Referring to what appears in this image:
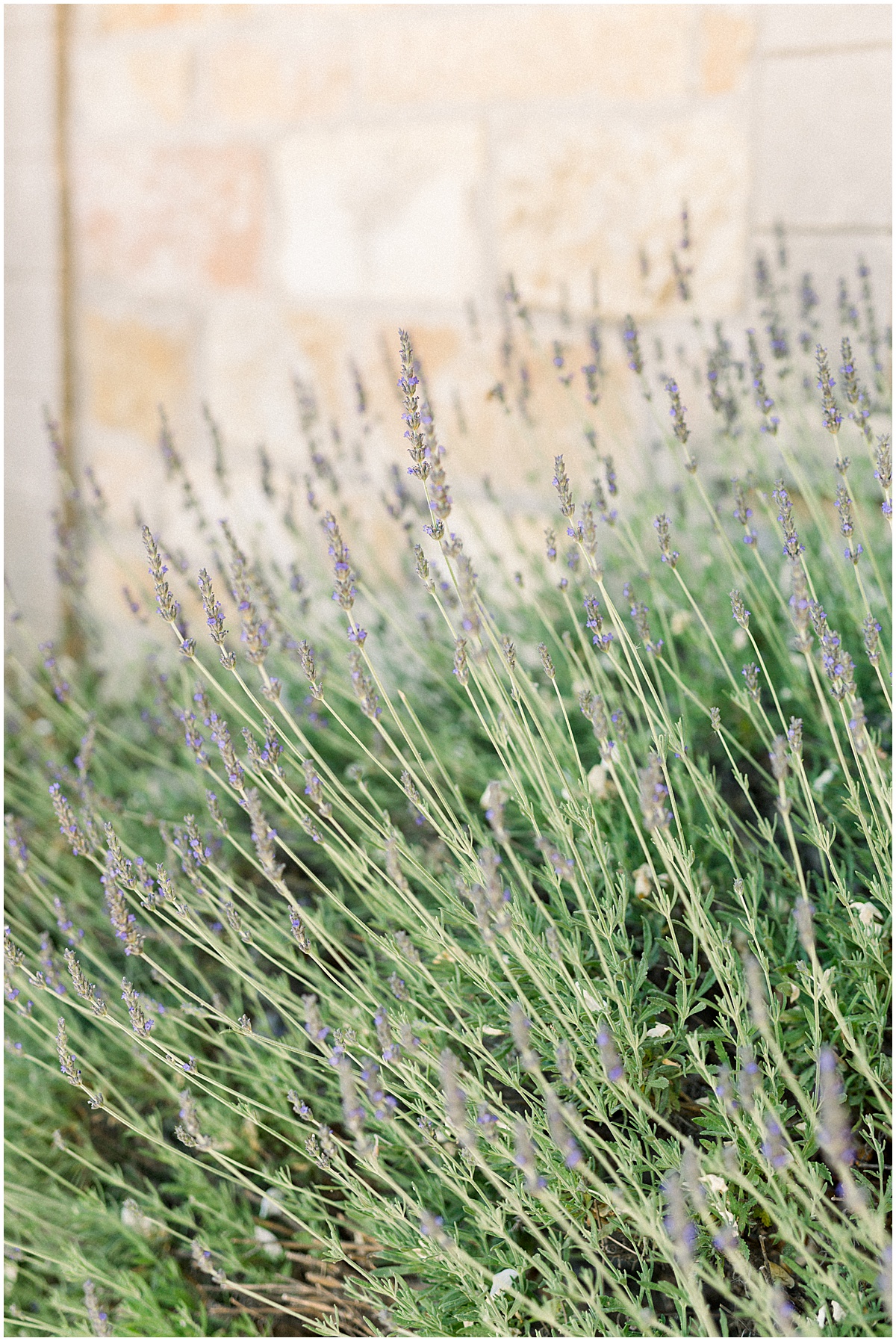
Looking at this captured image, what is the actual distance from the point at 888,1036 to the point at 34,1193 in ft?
4.41

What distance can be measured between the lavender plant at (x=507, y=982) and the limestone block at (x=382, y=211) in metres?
1.02

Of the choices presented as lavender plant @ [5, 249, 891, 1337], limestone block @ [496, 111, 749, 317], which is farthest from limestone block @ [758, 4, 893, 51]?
lavender plant @ [5, 249, 891, 1337]

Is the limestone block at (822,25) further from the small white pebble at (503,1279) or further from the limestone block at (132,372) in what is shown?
the small white pebble at (503,1279)

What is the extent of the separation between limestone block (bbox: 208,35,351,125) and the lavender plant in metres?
1.59

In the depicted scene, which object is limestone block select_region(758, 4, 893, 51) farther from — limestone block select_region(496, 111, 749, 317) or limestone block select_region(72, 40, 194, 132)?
limestone block select_region(72, 40, 194, 132)

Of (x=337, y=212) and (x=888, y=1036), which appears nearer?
(x=888, y=1036)

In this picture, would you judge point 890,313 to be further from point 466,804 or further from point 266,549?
point 266,549

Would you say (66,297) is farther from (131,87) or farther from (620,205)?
(620,205)

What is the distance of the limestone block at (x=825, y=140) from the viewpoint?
248cm

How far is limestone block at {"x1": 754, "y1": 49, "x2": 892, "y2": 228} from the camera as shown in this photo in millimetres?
2484

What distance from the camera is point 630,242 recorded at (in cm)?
297

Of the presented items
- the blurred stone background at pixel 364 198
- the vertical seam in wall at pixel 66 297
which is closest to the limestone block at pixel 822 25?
the blurred stone background at pixel 364 198

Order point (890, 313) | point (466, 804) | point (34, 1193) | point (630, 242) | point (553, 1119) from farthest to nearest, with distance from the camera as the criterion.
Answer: point (630, 242) < point (890, 313) < point (466, 804) < point (34, 1193) < point (553, 1119)

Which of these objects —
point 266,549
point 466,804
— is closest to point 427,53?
point 266,549
